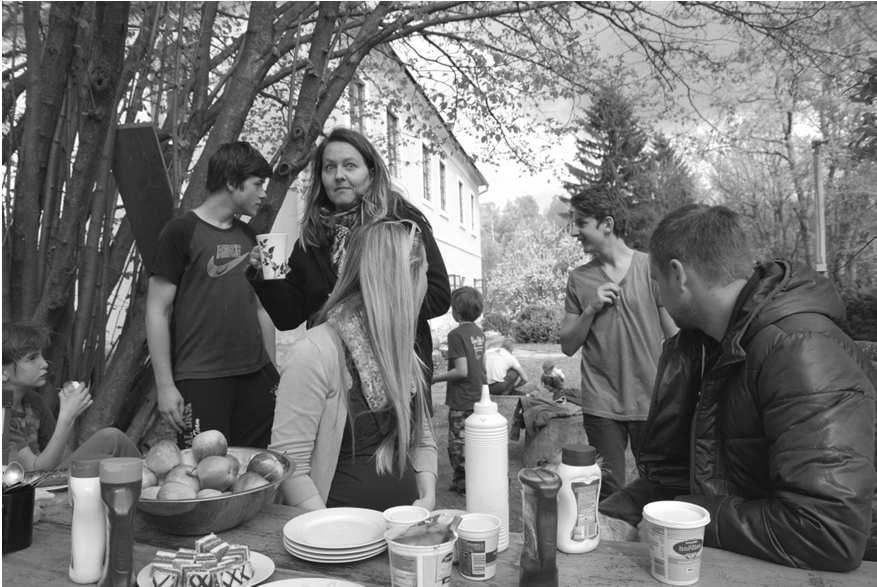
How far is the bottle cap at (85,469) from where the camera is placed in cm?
140

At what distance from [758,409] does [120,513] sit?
1419 mm

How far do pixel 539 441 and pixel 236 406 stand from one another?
290 centimetres

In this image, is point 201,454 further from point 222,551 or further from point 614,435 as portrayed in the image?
point 614,435

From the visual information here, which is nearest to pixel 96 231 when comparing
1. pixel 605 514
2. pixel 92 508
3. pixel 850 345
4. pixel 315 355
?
pixel 315 355

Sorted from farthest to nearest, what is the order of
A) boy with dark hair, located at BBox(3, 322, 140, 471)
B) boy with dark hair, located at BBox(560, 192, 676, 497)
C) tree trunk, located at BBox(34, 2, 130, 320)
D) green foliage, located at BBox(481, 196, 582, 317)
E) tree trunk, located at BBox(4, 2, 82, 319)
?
1. green foliage, located at BBox(481, 196, 582, 317)
2. tree trunk, located at BBox(4, 2, 82, 319)
3. tree trunk, located at BBox(34, 2, 130, 320)
4. boy with dark hair, located at BBox(560, 192, 676, 497)
5. boy with dark hair, located at BBox(3, 322, 140, 471)

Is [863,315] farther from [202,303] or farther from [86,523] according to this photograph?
[86,523]

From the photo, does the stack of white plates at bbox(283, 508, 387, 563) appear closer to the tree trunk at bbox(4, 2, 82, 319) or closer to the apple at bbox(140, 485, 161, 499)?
the apple at bbox(140, 485, 161, 499)

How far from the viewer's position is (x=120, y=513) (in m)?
1.25

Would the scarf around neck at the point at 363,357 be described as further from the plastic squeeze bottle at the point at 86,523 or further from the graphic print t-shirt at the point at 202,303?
the graphic print t-shirt at the point at 202,303

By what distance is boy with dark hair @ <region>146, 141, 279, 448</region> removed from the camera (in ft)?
9.84

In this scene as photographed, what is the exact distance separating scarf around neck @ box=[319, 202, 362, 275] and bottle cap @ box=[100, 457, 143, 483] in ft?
4.92

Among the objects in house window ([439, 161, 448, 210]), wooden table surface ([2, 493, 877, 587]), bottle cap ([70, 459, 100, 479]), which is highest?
house window ([439, 161, 448, 210])

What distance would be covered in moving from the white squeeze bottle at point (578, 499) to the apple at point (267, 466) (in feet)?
2.42

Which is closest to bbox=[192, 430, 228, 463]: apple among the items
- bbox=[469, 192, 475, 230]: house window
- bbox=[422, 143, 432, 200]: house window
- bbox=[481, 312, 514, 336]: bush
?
bbox=[422, 143, 432, 200]: house window
